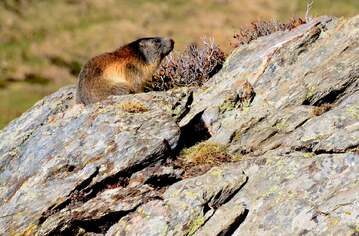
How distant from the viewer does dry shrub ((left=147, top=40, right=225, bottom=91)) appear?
53.0 feet

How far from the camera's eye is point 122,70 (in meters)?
15.8

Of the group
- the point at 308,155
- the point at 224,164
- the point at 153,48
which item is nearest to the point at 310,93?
the point at 308,155

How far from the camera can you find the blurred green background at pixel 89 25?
6300 cm

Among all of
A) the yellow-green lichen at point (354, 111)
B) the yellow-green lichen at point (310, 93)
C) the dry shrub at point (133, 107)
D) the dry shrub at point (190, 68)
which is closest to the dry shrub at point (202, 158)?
the dry shrub at point (133, 107)

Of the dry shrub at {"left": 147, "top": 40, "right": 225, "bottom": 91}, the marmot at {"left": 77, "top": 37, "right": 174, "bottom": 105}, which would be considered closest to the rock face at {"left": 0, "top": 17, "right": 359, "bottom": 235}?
the dry shrub at {"left": 147, "top": 40, "right": 225, "bottom": 91}

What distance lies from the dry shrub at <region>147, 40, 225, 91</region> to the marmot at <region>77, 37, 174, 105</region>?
0.97ft

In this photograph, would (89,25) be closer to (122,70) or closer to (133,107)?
(122,70)

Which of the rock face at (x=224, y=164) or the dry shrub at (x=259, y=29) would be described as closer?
the rock face at (x=224, y=164)

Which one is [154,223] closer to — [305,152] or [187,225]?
[187,225]

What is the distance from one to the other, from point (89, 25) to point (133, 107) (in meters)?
68.6

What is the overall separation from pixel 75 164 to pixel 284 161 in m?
4.11

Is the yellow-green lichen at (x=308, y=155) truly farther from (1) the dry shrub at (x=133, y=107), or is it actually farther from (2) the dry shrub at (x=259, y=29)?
(2) the dry shrub at (x=259, y=29)

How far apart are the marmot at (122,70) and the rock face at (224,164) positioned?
2.63 ft

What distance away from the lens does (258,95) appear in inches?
565
